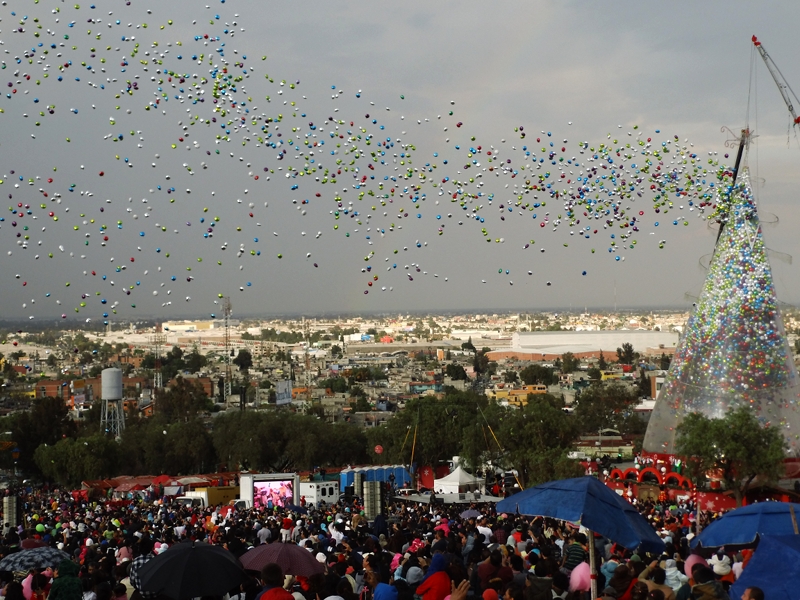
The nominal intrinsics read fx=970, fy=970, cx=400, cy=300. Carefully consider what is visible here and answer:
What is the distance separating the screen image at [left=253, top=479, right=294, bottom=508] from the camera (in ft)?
85.6

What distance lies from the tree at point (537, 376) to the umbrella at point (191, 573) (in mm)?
110736

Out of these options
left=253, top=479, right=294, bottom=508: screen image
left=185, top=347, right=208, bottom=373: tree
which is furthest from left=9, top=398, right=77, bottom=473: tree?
left=185, top=347, right=208, bottom=373: tree

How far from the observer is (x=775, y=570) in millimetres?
6508

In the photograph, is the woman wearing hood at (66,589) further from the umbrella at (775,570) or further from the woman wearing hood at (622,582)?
the umbrella at (775,570)

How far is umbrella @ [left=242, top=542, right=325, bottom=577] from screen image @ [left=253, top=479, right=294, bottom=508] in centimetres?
1704

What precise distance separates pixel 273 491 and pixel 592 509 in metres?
18.9

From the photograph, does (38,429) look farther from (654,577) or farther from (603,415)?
(654,577)

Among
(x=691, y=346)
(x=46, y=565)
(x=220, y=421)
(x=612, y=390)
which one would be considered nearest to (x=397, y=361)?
(x=612, y=390)

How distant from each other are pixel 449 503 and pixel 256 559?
58.0 ft

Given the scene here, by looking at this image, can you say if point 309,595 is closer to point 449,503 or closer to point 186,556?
point 186,556

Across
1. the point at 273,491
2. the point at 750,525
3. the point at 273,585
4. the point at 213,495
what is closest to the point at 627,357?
the point at 213,495

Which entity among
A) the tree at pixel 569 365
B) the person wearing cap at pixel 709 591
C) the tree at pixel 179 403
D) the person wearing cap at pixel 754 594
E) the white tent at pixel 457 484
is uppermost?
the person wearing cap at pixel 754 594

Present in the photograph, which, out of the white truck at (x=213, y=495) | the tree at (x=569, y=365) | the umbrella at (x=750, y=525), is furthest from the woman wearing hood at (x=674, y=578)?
the tree at (x=569, y=365)

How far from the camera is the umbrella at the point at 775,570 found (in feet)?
20.9
